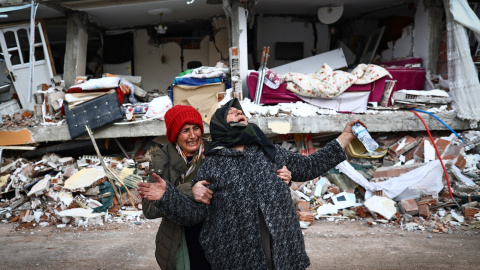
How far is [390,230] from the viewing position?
15.9 feet

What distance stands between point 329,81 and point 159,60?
5.56m

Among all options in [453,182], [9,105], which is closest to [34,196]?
[9,105]

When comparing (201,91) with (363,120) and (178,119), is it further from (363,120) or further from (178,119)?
(178,119)

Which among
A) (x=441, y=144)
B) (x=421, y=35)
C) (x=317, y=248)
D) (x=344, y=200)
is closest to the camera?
(x=317, y=248)

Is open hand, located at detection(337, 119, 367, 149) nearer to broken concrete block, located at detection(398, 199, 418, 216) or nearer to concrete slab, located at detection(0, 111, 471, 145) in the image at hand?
broken concrete block, located at detection(398, 199, 418, 216)

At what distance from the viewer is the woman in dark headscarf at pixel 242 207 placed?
6.16 feet

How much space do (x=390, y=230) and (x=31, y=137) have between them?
7033mm

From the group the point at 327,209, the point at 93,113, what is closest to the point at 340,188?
the point at 327,209

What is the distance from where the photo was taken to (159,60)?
410 inches

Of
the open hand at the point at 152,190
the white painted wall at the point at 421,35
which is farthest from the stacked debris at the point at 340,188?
the open hand at the point at 152,190

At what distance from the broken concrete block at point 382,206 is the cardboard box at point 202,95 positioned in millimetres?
3412

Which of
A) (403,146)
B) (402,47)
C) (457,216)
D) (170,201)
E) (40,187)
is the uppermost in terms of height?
(402,47)

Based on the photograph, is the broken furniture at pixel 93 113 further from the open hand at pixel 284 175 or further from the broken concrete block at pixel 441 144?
the broken concrete block at pixel 441 144

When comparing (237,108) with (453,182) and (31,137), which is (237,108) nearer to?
(453,182)
